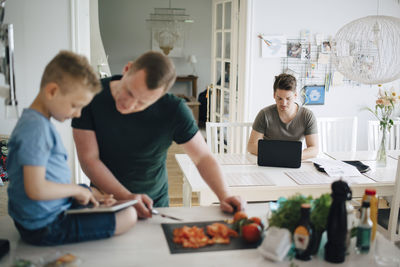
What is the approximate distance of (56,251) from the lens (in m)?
1.29

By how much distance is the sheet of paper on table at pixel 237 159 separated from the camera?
2873 mm

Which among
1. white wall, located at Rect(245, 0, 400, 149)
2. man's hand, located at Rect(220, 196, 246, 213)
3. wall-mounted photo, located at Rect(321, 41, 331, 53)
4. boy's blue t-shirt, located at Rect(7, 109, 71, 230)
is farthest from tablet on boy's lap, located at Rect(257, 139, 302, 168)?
wall-mounted photo, located at Rect(321, 41, 331, 53)

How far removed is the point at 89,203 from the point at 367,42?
211 cm

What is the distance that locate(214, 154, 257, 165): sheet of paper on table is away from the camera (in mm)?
2873

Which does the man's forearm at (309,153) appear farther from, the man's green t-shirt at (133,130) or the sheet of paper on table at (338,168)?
the man's green t-shirt at (133,130)

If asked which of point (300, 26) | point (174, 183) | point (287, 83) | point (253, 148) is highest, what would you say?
point (300, 26)

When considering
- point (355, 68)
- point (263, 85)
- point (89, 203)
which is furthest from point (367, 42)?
point (89, 203)

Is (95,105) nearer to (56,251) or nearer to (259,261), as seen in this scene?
(56,251)

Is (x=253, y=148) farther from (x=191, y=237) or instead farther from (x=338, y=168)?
(x=191, y=237)

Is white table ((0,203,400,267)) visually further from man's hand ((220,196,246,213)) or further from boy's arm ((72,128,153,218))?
man's hand ((220,196,246,213))

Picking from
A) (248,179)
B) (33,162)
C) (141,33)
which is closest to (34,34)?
(248,179)

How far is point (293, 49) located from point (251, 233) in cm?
309

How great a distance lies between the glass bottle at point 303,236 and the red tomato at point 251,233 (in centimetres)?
14

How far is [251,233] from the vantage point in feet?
4.62
